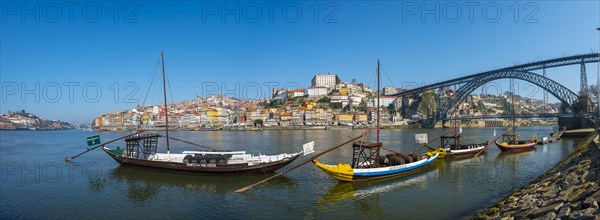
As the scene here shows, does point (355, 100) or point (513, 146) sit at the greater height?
point (355, 100)

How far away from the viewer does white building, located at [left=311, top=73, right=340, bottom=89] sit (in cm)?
16412

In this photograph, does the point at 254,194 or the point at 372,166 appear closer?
the point at 254,194

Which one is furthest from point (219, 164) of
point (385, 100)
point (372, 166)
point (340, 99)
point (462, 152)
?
point (385, 100)

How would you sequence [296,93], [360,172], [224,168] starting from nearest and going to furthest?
1. [360,172]
2. [224,168]
3. [296,93]

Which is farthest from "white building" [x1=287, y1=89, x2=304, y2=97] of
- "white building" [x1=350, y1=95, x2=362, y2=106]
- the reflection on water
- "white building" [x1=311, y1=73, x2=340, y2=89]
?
the reflection on water

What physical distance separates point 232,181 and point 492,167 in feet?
56.0

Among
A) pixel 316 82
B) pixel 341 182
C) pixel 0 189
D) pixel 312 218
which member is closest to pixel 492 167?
pixel 341 182

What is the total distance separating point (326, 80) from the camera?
164750mm

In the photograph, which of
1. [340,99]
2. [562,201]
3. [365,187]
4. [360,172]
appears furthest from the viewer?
[340,99]

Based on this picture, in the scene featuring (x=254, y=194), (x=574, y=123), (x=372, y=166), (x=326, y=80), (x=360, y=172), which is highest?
(x=326, y=80)

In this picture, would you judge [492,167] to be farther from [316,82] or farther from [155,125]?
[316,82]

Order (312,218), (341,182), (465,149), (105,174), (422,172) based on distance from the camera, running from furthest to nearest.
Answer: (465,149), (105,174), (422,172), (341,182), (312,218)

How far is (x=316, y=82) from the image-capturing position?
541ft

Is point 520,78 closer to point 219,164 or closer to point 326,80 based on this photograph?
point 219,164
